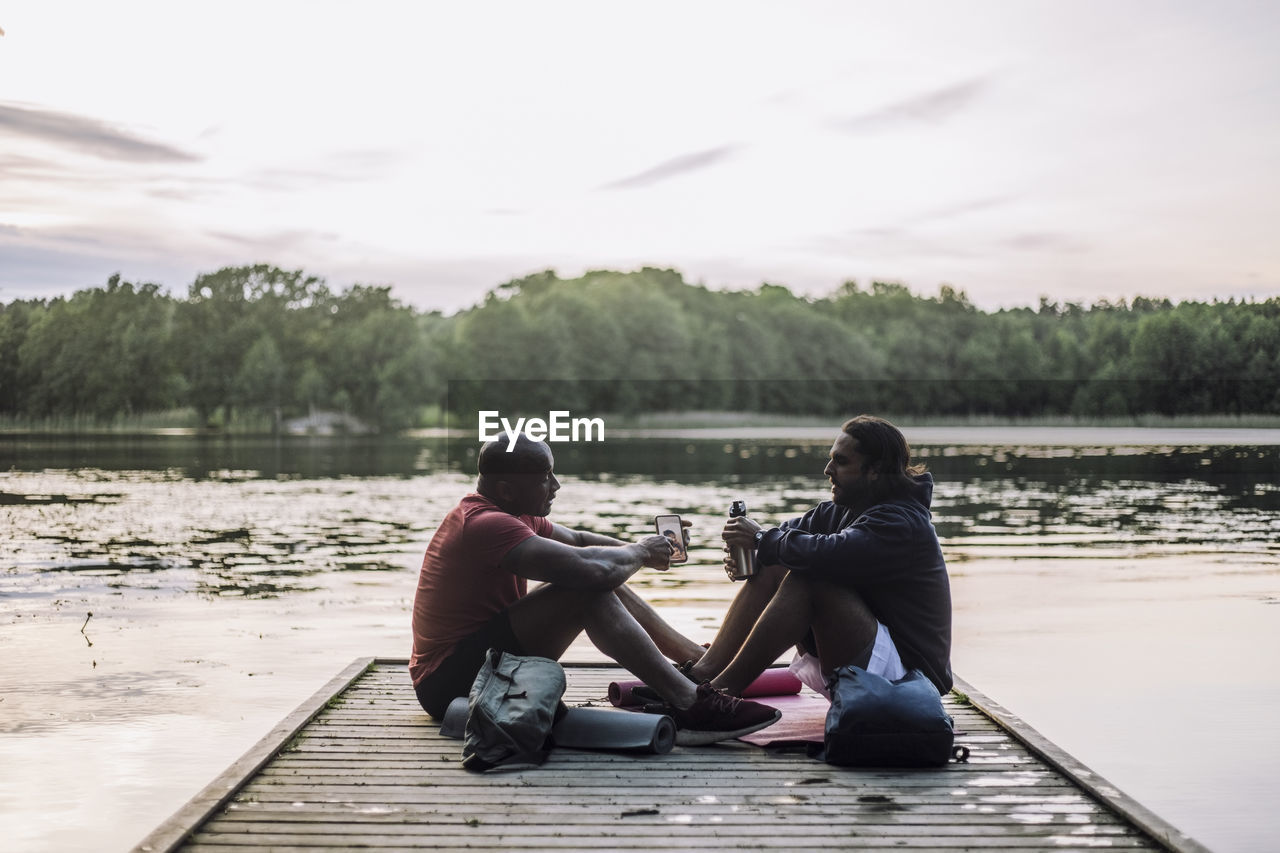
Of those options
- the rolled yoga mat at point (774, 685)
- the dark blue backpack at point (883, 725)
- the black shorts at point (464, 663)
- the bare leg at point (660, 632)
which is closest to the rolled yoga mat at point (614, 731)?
the black shorts at point (464, 663)

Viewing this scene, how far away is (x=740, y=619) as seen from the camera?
5543mm

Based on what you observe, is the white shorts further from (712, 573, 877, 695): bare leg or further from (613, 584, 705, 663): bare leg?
(613, 584, 705, 663): bare leg

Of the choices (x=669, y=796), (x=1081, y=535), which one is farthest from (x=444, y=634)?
(x=1081, y=535)

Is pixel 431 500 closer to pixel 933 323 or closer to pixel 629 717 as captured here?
pixel 629 717

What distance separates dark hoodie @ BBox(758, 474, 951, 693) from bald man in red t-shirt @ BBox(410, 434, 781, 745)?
0.67 m

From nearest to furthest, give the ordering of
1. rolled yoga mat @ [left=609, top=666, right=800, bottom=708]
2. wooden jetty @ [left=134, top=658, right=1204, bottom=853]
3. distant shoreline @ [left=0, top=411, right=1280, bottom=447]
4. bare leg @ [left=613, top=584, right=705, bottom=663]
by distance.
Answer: wooden jetty @ [left=134, top=658, right=1204, bottom=853]
bare leg @ [left=613, top=584, right=705, bottom=663]
rolled yoga mat @ [left=609, top=666, right=800, bottom=708]
distant shoreline @ [left=0, top=411, right=1280, bottom=447]

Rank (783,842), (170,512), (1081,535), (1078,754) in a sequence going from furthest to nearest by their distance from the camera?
(170,512) → (1081,535) → (1078,754) → (783,842)

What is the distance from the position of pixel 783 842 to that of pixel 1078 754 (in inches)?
166

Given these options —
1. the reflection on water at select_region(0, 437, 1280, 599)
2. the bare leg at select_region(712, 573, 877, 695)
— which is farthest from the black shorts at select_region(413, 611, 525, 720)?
the reflection on water at select_region(0, 437, 1280, 599)

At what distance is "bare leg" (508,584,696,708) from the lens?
523cm

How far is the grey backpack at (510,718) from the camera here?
4.97 metres

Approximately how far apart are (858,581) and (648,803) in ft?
4.31

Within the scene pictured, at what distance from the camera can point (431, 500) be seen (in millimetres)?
26625

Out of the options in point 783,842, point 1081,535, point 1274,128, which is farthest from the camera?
point 1274,128
